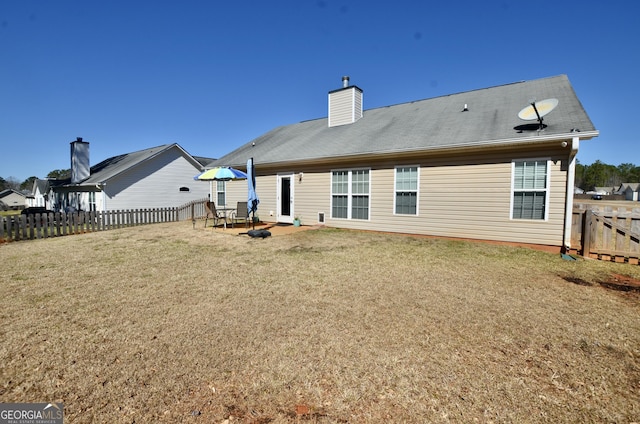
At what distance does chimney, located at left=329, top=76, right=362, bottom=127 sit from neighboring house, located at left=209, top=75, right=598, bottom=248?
5 centimetres

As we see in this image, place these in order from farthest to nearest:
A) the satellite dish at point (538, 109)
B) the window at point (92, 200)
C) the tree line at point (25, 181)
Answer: the tree line at point (25, 181) < the window at point (92, 200) < the satellite dish at point (538, 109)

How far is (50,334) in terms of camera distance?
3.17 meters

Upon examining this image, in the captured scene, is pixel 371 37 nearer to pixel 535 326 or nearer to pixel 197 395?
pixel 535 326

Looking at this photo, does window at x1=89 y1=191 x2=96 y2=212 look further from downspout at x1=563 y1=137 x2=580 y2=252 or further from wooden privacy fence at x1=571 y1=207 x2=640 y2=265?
wooden privacy fence at x1=571 y1=207 x2=640 y2=265

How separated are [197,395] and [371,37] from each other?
591 inches

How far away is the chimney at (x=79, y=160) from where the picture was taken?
18.9 meters

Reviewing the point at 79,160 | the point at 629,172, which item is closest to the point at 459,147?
the point at 79,160

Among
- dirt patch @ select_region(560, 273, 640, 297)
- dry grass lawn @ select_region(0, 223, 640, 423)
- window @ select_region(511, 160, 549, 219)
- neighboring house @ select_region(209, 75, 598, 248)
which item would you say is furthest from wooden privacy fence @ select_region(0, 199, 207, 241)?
dirt patch @ select_region(560, 273, 640, 297)

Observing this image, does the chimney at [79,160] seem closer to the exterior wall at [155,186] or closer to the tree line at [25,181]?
the exterior wall at [155,186]

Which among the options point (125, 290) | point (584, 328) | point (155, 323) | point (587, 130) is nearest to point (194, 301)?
point (155, 323)

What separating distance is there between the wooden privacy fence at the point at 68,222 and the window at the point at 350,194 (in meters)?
6.05

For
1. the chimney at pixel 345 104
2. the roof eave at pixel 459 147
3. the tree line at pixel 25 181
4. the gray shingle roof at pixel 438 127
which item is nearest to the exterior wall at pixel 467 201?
the roof eave at pixel 459 147

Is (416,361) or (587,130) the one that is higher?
(587,130)

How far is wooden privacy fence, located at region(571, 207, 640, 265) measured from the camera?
639cm
